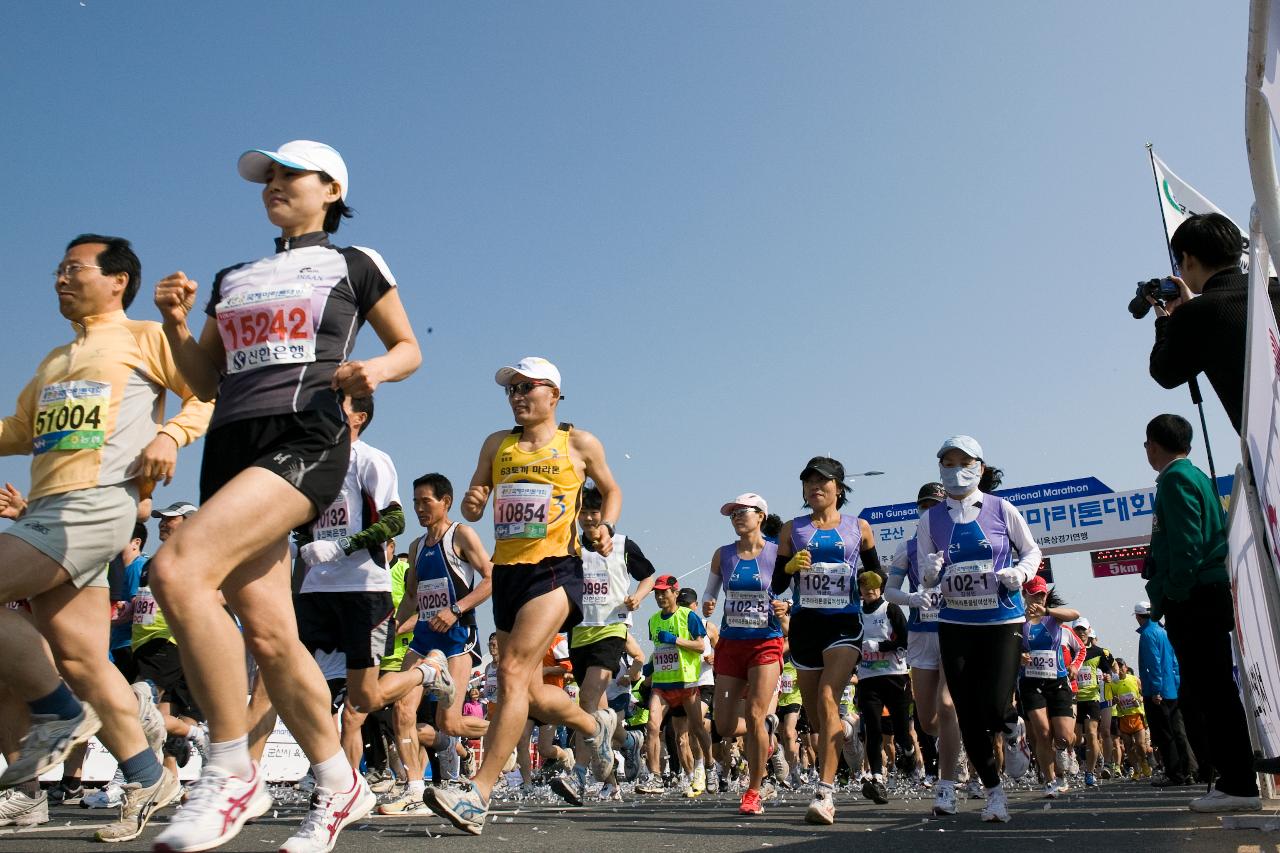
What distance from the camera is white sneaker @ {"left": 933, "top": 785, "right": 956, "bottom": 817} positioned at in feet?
24.1

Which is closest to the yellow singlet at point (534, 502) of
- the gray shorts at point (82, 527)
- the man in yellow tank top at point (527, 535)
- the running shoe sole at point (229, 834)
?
the man in yellow tank top at point (527, 535)

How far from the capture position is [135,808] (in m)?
5.04

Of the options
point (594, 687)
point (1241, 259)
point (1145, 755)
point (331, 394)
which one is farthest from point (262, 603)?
point (1145, 755)

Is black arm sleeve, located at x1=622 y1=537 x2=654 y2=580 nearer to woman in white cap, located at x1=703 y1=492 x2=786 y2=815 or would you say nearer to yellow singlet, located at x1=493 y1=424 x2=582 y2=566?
woman in white cap, located at x1=703 y1=492 x2=786 y2=815

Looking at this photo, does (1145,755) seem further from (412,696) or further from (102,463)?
(102,463)

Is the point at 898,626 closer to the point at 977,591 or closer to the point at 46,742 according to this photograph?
the point at 977,591

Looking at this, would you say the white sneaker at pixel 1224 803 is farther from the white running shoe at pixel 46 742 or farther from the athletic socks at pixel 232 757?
the white running shoe at pixel 46 742

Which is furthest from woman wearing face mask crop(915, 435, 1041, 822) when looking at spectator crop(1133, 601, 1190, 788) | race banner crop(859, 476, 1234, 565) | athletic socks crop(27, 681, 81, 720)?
race banner crop(859, 476, 1234, 565)

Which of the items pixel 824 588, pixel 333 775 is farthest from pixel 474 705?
pixel 333 775

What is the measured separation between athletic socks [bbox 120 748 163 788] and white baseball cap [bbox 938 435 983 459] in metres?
5.02

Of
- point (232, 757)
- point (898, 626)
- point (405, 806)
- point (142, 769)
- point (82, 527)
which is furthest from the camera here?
point (898, 626)

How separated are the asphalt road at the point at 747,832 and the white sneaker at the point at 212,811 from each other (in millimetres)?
1418

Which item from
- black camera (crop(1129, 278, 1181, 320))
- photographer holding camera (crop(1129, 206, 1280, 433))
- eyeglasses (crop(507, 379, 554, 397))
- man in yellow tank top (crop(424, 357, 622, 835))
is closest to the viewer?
photographer holding camera (crop(1129, 206, 1280, 433))

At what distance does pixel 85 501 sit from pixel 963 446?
523 centimetres
